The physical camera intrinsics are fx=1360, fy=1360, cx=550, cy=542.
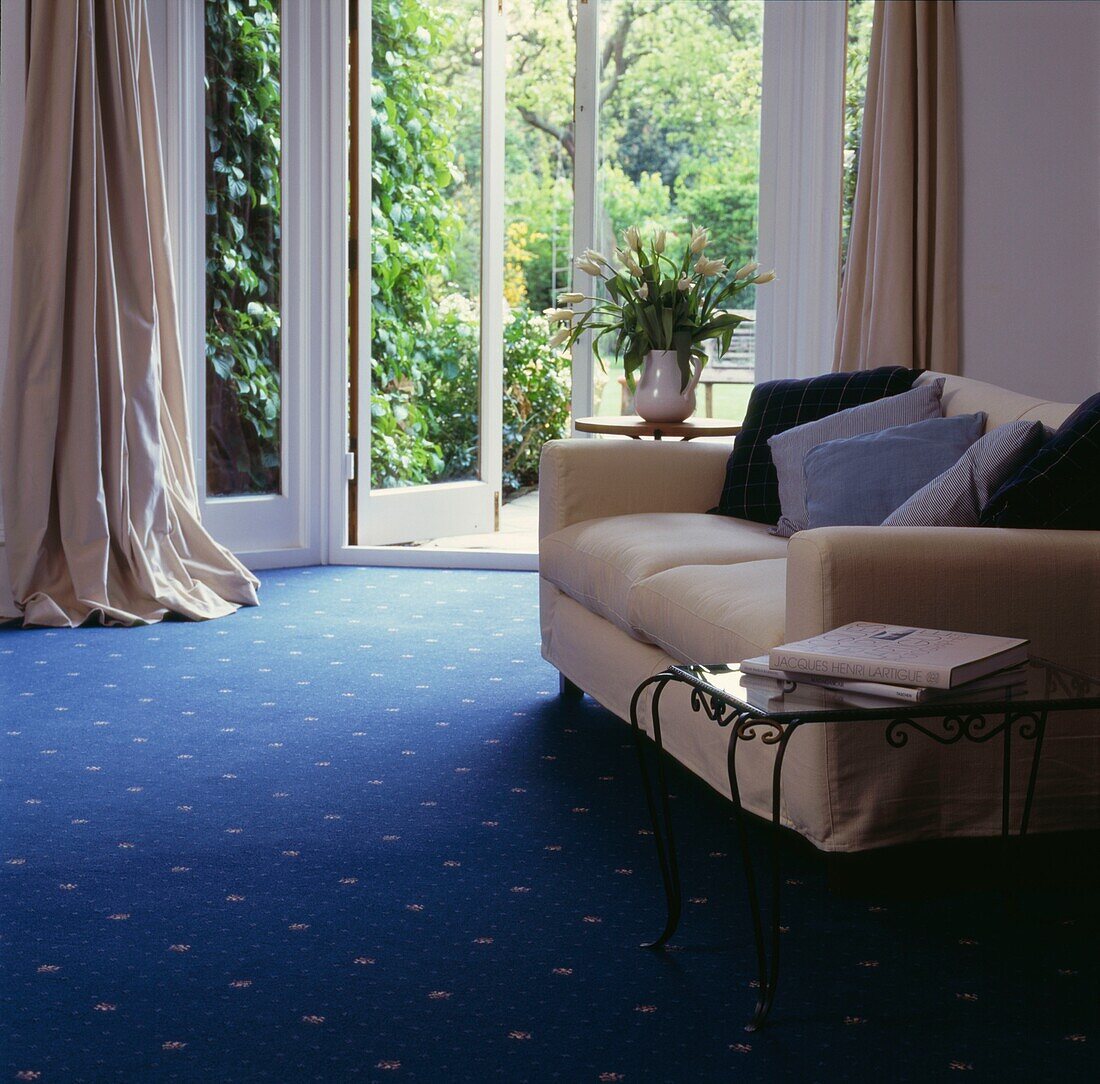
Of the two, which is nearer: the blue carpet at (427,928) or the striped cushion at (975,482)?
the blue carpet at (427,928)

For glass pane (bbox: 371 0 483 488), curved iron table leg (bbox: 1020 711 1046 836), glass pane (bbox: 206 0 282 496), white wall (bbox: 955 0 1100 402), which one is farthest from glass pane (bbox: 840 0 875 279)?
curved iron table leg (bbox: 1020 711 1046 836)

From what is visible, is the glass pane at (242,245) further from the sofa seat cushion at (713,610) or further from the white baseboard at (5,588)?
the sofa seat cushion at (713,610)

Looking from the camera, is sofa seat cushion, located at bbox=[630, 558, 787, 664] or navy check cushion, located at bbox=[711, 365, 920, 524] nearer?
sofa seat cushion, located at bbox=[630, 558, 787, 664]

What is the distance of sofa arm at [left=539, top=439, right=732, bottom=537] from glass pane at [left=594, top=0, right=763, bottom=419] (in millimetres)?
1978

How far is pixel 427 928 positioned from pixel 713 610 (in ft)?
2.41

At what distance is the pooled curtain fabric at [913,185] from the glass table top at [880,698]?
291 centimetres

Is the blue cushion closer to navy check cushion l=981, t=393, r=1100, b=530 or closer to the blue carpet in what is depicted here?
Result: navy check cushion l=981, t=393, r=1100, b=530

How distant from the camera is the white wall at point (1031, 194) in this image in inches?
169

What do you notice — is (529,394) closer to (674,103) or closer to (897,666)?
(674,103)

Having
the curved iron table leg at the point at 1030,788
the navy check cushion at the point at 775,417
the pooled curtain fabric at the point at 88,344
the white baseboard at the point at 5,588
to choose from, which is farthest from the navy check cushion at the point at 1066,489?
the white baseboard at the point at 5,588

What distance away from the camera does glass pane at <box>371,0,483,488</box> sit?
5.33 metres

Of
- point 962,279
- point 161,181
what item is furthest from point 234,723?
point 962,279

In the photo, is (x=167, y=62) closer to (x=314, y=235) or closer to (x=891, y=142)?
(x=314, y=235)

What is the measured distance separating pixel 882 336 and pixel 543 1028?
3352 millimetres
